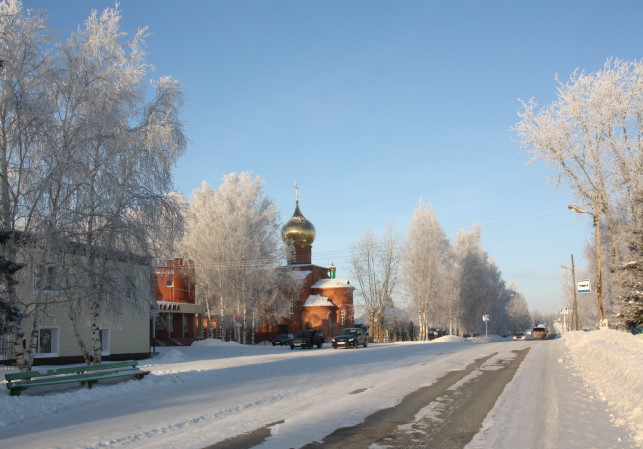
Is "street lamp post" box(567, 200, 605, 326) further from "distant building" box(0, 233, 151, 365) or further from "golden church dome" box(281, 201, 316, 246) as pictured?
"golden church dome" box(281, 201, 316, 246)

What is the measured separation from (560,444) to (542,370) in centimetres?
1107

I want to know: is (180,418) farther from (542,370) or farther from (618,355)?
(542,370)

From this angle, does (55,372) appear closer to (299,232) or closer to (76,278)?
(76,278)

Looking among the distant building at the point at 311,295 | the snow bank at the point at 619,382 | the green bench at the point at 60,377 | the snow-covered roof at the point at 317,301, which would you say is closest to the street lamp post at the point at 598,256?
the snow bank at the point at 619,382

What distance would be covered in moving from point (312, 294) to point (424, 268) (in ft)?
48.7

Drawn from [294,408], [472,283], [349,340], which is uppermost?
[472,283]

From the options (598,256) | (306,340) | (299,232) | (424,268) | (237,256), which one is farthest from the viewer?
(299,232)

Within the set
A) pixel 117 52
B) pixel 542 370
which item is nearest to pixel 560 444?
pixel 542 370

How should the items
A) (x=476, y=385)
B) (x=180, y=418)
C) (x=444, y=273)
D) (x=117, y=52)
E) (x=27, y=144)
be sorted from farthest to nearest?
(x=444, y=273) < (x=117, y=52) < (x=27, y=144) < (x=476, y=385) < (x=180, y=418)

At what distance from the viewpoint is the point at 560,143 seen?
3291 cm

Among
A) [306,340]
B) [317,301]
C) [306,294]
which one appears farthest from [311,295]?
[306,340]

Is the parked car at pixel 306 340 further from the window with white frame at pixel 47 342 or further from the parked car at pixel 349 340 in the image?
the window with white frame at pixel 47 342

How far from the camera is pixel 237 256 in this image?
44.1 meters

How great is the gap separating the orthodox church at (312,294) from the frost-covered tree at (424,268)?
8446 mm
